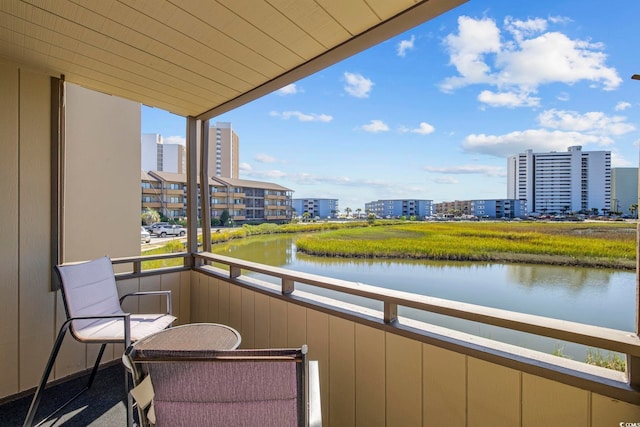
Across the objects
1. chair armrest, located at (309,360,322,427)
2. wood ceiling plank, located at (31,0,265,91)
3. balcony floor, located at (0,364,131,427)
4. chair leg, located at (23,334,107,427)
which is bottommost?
balcony floor, located at (0,364,131,427)

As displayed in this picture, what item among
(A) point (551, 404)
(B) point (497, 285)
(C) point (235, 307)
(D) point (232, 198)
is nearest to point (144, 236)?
(D) point (232, 198)

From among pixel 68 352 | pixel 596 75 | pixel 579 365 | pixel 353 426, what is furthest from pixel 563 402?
pixel 68 352

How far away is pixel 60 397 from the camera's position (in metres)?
2.02

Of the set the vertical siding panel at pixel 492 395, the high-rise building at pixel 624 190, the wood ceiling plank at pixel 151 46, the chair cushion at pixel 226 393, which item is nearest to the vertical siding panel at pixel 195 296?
the wood ceiling plank at pixel 151 46

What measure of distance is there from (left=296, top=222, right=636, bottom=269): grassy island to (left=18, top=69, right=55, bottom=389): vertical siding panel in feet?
6.75

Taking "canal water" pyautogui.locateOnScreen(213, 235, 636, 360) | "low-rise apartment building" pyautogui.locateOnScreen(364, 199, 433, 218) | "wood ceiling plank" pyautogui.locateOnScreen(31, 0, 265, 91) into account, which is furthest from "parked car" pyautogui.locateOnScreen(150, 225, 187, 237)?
"low-rise apartment building" pyautogui.locateOnScreen(364, 199, 433, 218)

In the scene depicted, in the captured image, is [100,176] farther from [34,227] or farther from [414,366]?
[414,366]

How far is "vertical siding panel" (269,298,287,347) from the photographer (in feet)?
6.36

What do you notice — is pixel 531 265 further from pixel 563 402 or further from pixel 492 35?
pixel 492 35

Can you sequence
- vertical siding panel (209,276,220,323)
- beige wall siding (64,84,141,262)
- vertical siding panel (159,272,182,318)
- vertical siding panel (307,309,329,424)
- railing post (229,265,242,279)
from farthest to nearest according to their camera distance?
1. beige wall siding (64,84,141,262)
2. vertical siding panel (159,272,182,318)
3. vertical siding panel (209,276,220,323)
4. railing post (229,265,242,279)
5. vertical siding panel (307,309,329,424)

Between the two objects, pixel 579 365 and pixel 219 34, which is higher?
pixel 219 34

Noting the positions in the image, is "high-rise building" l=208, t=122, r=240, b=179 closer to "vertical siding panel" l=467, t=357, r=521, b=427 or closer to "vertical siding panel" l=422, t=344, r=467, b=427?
"vertical siding panel" l=422, t=344, r=467, b=427

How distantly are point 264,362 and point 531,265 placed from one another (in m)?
1.78

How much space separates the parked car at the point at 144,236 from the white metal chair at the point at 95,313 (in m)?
1.40
